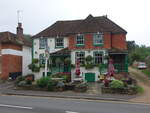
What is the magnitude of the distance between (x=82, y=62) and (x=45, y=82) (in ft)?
30.2

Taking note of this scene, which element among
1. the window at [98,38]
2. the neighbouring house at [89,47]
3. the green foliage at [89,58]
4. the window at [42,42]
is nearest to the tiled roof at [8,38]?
the window at [42,42]

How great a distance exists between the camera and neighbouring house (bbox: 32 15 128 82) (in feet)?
90.8

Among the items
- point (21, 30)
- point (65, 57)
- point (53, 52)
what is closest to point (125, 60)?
point (65, 57)

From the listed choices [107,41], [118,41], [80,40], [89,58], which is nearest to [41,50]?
[80,40]

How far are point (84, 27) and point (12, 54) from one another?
1113cm

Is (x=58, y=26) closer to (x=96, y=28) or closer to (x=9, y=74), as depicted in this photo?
(x=96, y=28)

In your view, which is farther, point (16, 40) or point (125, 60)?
point (16, 40)

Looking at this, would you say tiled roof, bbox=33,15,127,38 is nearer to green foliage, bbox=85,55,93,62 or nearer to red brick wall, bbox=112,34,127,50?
red brick wall, bbox=112,34,127,50

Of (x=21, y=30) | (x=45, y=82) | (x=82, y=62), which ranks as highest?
(x=21, y=30)

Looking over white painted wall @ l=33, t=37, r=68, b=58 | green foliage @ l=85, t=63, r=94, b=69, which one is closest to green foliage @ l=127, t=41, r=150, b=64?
white painted wall @ l=33, t=37, r=68, b=58

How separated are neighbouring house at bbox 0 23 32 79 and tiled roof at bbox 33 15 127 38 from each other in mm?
3764

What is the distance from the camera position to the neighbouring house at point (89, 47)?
90.8ft

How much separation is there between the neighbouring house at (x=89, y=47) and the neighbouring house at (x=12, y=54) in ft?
13.5

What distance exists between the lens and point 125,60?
93.6 feet
